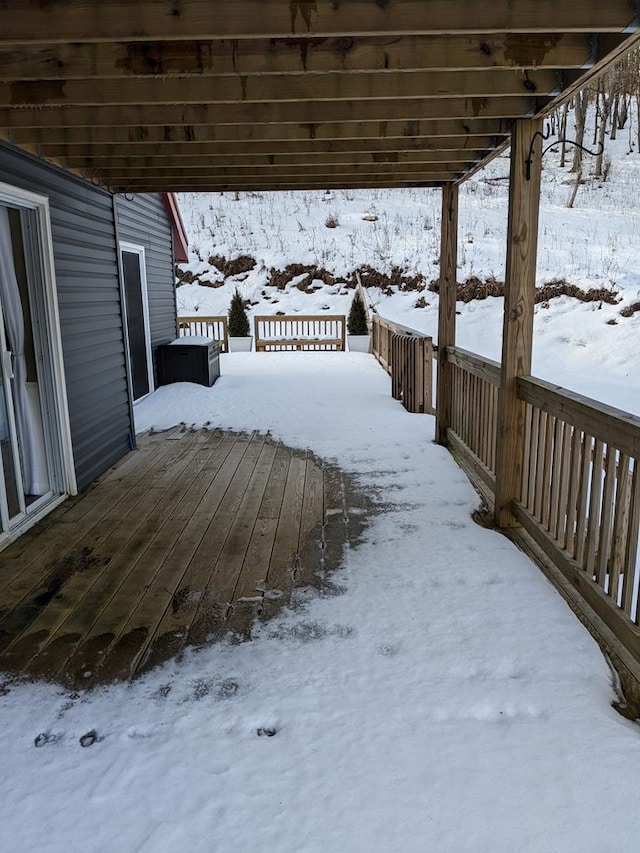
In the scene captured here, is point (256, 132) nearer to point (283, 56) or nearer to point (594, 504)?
point (283, 56)

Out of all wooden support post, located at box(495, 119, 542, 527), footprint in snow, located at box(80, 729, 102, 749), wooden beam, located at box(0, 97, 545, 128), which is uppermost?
wooden beam, located at box(0, 97, 545, 128)

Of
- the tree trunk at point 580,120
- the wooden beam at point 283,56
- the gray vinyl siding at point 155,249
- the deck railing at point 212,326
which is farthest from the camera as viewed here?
the tree trunk at point 580,120

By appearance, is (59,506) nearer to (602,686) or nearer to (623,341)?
(602,686)

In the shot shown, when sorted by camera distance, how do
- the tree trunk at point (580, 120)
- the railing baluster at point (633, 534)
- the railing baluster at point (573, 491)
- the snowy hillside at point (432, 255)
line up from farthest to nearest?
the tree trunk at point (580, 120) → the snowy hillside at point (432, 255) → the railing baluster at point (573, 491) → the railing baluster at point (633, 534)

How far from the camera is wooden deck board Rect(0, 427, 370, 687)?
258 centimetres

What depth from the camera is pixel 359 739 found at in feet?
6.53

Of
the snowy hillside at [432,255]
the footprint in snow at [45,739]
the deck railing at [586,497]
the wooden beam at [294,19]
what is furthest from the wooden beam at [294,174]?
the snowy hillside at [432,255]

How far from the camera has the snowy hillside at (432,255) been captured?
13.7 metres

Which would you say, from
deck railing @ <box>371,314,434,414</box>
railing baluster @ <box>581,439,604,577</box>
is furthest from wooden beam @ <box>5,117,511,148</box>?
deck railing @ <box>371,314,434,414</box>

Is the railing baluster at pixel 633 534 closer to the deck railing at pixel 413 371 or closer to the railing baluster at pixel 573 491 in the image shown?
the railing baluster at pixel 573 491

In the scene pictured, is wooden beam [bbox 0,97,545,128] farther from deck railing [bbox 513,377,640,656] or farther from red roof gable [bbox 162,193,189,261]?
red roof gable [bbox 162,193,189,261]

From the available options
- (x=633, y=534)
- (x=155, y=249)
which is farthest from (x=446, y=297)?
(x=155, y=249)

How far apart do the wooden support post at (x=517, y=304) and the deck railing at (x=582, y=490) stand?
0.06 meters

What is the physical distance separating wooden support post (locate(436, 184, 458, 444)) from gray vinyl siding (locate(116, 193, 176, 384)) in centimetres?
382
